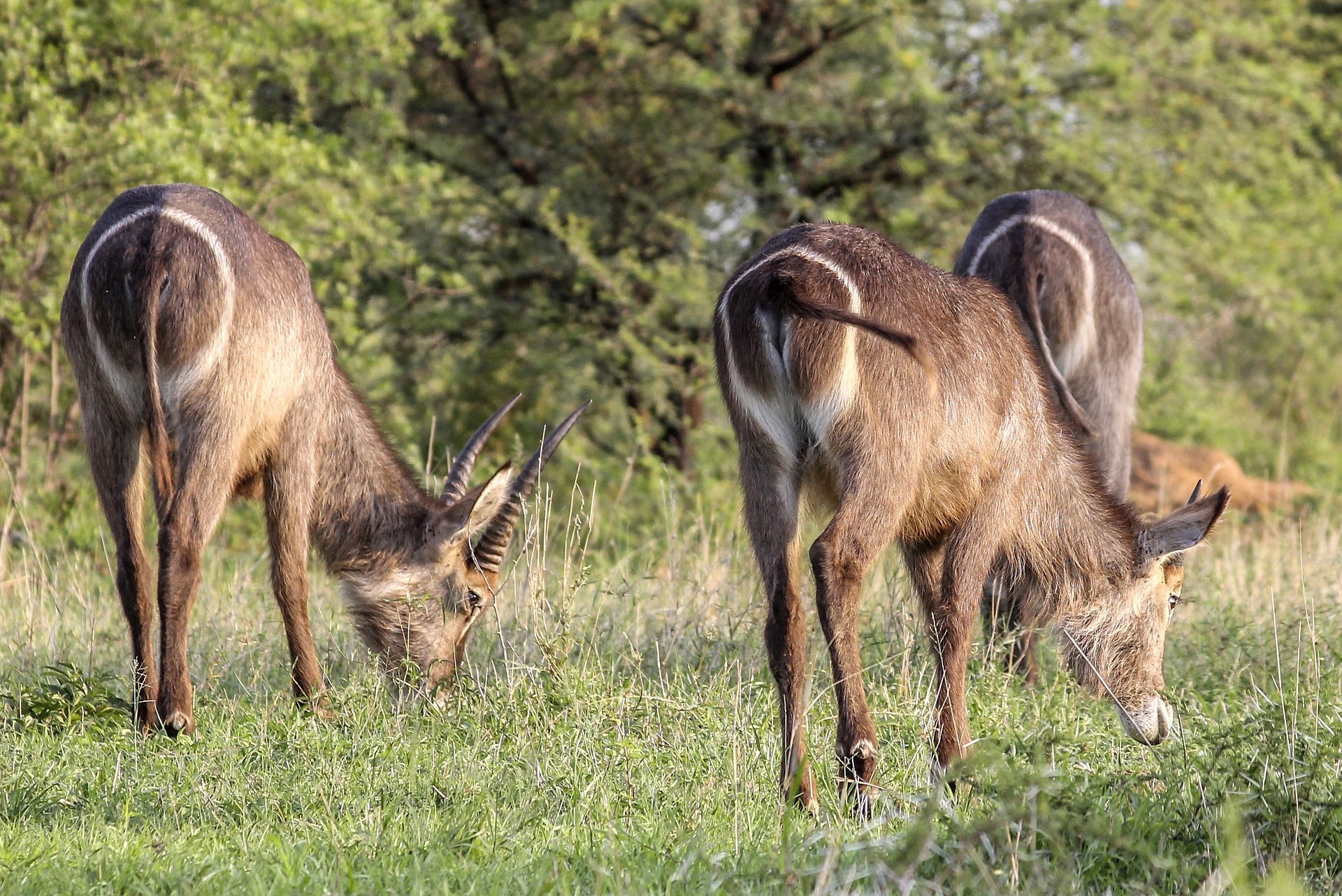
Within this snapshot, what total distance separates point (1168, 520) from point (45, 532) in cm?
679

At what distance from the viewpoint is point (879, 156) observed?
10727 mm

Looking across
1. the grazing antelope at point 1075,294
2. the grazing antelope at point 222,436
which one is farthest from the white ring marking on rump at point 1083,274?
the grazing antelope at point 222,436

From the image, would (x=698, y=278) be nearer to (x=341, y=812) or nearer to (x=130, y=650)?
(x=130, y=650)

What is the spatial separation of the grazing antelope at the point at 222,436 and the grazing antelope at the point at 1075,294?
2.13m

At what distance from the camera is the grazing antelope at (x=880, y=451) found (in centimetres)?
363

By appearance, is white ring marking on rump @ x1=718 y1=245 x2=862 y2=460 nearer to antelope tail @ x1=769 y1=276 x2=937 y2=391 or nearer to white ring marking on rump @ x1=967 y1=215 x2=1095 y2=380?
antelope tail @ x1=769 y1=276 x2=937 y2=391

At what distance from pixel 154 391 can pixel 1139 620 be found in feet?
11.2

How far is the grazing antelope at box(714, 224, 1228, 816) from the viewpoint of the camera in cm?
363

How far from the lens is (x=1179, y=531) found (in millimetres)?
4762

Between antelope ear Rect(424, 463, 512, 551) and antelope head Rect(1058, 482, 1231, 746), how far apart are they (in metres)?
2.27

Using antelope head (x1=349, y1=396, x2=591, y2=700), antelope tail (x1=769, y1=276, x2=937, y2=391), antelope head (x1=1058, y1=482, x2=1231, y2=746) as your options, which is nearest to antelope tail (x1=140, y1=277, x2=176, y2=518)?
antelope head (x1=349, y1=396, x2=591, y2=700)

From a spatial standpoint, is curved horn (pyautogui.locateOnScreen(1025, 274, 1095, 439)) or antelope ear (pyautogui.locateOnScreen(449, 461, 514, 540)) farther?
antelope ear (pyautogui.locateOnScreen(449, 461, 514, 540))

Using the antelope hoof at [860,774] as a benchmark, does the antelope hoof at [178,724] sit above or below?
below

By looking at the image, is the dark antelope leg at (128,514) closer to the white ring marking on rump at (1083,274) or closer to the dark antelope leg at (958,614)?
the dark antelope leg at (958,614)
